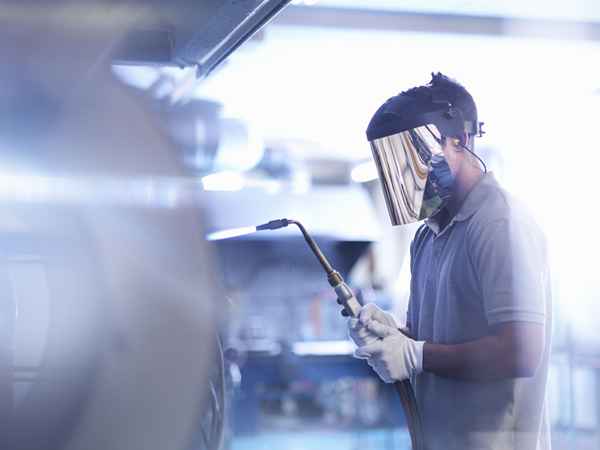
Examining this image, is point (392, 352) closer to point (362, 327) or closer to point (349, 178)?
point (362, 327)

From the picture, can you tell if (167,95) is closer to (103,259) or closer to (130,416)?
(103,259)

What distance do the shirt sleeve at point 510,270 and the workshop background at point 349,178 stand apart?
3.06 feet

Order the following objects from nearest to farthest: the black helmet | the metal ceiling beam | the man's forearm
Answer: the man's forearm < the black helmet < the metal ceiling beam

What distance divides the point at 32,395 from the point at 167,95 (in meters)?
1.65

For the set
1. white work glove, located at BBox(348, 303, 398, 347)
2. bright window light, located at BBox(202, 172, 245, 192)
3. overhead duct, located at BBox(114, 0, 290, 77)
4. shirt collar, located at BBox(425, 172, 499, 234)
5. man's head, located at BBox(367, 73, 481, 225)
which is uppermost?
bright window light, located at BBox(202, 172, 245, 192)

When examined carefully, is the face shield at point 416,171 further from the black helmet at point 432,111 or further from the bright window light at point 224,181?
the bright window light at point 224,181

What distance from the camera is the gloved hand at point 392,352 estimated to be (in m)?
1.16

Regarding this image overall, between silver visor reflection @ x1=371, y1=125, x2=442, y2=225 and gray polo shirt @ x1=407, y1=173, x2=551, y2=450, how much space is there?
0.06m

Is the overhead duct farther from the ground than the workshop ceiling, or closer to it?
closer to it

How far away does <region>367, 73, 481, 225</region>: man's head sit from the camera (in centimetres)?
120

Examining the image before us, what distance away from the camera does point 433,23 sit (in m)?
3.02

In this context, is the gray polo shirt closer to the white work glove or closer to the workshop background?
the white work glove

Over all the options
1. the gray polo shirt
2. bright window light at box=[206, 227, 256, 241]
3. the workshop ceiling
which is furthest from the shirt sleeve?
the workshop ceiling

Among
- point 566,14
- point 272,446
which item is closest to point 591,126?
point 566,14
